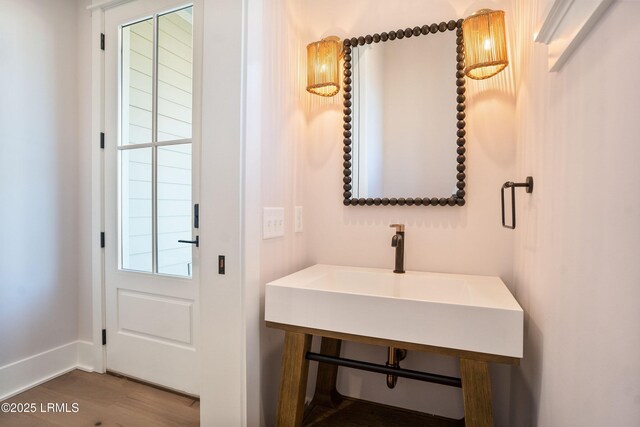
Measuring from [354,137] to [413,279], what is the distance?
0.78m

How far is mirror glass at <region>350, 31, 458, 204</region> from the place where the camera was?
60.4 inches

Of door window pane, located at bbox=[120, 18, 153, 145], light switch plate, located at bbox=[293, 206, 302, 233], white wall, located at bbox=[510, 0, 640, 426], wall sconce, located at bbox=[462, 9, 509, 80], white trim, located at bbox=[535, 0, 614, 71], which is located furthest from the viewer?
door window pane, located at bbox=[120, 18, 153, 145]

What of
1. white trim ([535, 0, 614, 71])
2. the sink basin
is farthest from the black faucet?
white trim ([535, 0, 614, 71])

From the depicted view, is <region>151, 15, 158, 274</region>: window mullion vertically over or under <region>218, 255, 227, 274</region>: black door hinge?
over

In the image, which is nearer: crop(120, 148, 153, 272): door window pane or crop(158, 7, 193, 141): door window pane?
crop(158, 7, 193, 141): door window pane

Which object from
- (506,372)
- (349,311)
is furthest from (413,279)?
(506,372)

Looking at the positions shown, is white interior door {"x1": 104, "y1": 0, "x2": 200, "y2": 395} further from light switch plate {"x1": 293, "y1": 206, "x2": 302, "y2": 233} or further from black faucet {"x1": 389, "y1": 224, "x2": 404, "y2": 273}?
black faucet {"x1": 389, "y1": 224, "x2": 404, "y2": 273}

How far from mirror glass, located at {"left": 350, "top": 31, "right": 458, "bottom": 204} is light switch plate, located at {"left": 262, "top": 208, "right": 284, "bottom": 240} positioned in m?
0.41

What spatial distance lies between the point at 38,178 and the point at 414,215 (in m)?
2.27

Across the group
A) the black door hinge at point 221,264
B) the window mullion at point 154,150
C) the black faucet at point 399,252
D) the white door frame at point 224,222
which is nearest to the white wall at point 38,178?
the window mullion at point 154,150

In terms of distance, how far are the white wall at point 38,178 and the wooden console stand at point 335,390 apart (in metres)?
1.71

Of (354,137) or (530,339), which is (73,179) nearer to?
(354,137)

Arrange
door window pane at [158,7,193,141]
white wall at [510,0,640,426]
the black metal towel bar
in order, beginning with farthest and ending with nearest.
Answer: door window pane at [158,7,193,141] < the black metal towel bar < white wall at [510,0,640,426]

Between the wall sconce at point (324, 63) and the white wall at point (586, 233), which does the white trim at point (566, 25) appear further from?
the wall sconce at point (324, 63)
